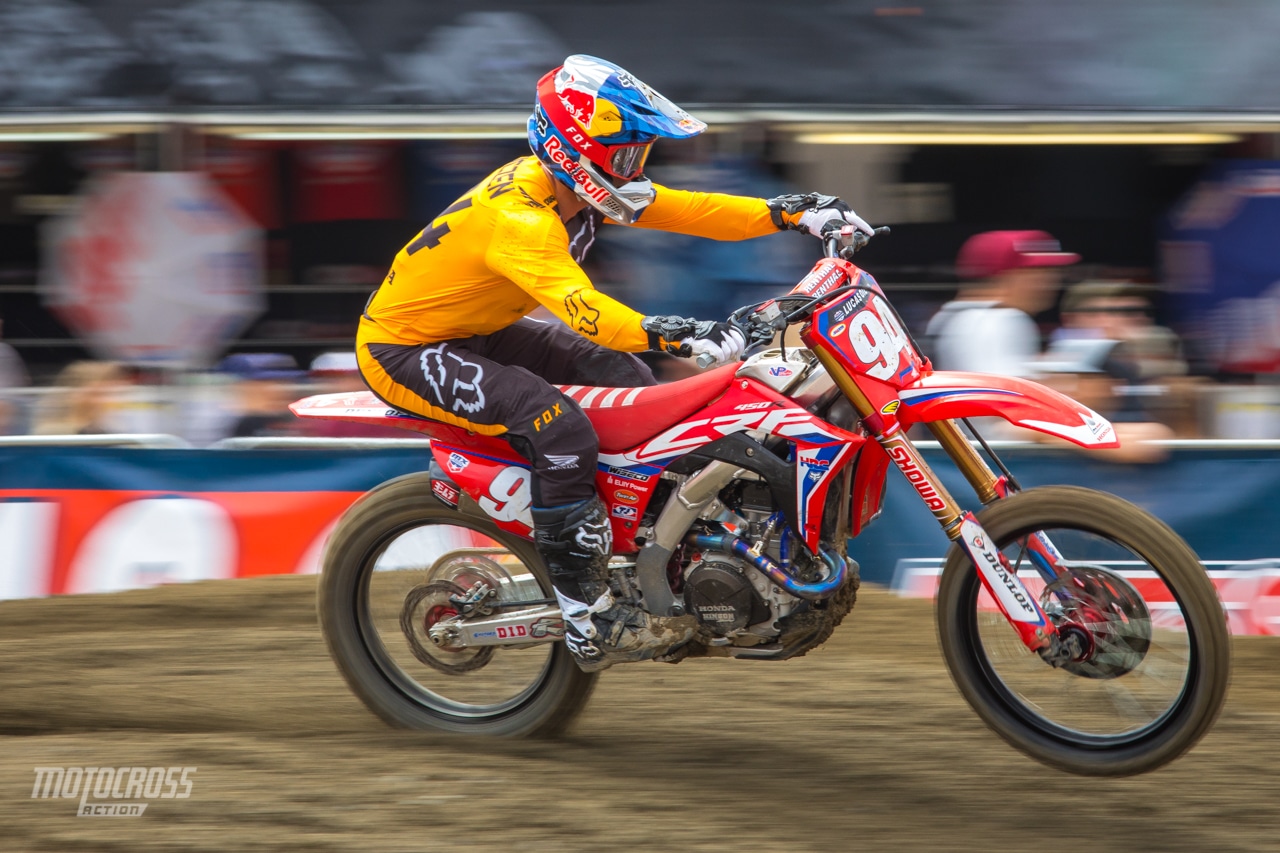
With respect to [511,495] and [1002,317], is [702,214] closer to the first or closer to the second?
[511,495]

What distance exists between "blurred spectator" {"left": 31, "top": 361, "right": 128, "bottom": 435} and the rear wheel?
3944 millimetres

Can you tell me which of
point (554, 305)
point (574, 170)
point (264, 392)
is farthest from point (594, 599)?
point (264, 392)

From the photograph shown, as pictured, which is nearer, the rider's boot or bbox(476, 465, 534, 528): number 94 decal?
the rider's boot

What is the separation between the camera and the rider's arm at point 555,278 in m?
4.16

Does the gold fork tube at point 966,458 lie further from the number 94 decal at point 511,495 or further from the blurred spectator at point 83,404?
the blurred spectator at point 83,404

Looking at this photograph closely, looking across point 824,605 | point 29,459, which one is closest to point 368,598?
point 824,605

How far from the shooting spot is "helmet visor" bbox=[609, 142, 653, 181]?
174 inches

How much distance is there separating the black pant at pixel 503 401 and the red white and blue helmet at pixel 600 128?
0.63m

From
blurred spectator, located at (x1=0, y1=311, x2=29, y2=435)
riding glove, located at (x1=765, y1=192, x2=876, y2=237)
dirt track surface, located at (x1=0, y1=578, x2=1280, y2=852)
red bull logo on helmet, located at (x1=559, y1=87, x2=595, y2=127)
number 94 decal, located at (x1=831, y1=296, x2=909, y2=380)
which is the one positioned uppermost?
red bull logo on helmet, located at (x1=559, y1=87, x2=595, y2=127)

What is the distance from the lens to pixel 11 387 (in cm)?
909

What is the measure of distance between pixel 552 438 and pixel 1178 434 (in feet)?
14.1

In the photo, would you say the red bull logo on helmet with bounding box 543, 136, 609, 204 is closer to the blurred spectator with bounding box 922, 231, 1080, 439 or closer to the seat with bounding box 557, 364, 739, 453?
the seat with bounding box 557, 364, 739, 453

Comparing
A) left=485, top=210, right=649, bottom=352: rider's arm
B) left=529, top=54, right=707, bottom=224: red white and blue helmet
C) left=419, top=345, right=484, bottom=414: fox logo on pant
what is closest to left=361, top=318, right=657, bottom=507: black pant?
left=419, top=345, right=484, bottom=414: fox logo on pant

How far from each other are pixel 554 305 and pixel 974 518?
55.1 inches
